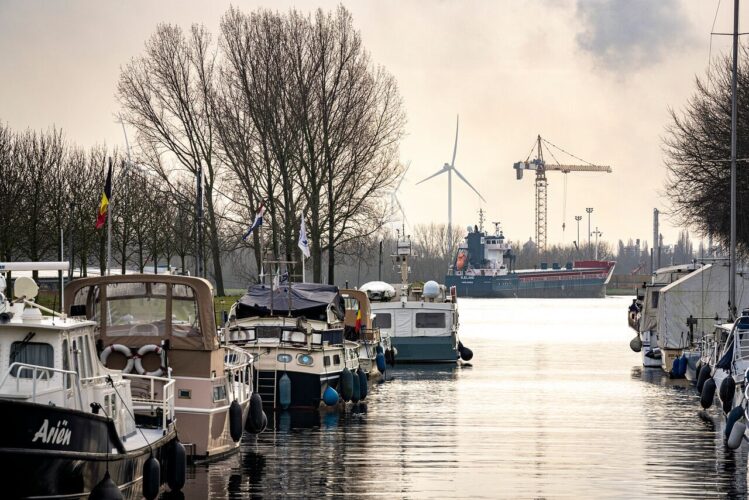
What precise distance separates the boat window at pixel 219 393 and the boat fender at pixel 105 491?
8199mm

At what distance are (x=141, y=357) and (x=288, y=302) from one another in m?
17.8

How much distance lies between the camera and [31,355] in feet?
75.2

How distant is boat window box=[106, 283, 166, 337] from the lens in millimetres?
30297

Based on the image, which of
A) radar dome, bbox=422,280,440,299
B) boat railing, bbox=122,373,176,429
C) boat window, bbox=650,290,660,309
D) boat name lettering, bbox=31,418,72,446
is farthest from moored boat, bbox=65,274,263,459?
radar dome, bbox=422,280,440,299

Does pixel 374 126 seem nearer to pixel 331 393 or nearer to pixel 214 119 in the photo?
pixel 214 119

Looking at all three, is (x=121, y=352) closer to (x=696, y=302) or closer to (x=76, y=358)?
(x=76, y=358)

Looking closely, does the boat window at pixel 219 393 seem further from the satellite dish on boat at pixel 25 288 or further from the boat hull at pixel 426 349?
the boat hull at pixel 426 349

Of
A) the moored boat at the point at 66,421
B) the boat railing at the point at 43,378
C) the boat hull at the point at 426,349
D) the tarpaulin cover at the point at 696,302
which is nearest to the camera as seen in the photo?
the moored boat at the point at 66,421

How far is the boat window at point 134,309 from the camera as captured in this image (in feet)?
99.4

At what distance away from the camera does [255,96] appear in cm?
7806

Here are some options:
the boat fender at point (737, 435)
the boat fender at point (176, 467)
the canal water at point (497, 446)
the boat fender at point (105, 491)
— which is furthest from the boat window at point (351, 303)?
the boat fender at point (105, 491)

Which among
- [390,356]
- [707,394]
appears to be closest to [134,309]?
[707,394]

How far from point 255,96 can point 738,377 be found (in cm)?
4365

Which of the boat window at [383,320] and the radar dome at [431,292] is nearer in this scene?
the boat window at [383,320]
